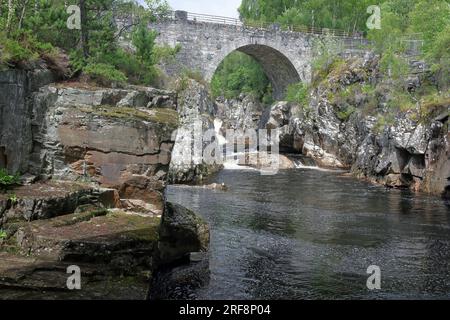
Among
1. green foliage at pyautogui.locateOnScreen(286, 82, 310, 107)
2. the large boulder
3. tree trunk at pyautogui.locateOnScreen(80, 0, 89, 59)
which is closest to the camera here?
the large boulder

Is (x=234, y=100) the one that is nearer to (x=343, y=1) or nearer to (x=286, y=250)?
(x=343, y=1)

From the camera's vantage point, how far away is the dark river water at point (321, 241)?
12531 millimetres

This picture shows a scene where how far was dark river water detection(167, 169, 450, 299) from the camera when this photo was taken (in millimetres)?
12531

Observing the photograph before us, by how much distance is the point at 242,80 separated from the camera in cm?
7038

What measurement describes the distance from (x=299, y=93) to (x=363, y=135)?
13048 mm

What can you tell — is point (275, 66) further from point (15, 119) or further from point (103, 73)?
point (15, 119)

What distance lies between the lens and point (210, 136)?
3706 cm

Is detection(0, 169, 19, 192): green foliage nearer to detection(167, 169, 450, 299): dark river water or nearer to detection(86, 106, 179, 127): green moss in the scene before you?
detection(86, 106, 179, 127): green moss

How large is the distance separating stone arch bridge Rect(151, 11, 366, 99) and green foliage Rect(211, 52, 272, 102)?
25.2 feet

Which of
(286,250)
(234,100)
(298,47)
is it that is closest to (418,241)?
(286,250)

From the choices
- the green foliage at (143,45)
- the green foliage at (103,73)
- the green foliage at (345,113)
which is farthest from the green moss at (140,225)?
the green foliage at (345,113)

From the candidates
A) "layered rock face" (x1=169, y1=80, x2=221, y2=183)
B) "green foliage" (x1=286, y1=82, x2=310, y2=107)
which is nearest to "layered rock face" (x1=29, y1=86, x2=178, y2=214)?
A: "layered rock face" (x1=169, y1=80, x2=221, y2=183)

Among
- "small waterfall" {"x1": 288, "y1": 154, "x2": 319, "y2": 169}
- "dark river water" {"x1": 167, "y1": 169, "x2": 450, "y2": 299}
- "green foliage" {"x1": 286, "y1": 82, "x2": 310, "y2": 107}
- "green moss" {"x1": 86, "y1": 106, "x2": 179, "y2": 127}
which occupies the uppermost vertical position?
"green foliage" {"x1": 286, "y1": 82, "x2": 310, "y2": 107}

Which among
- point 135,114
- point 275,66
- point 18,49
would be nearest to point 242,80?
point 275,66
